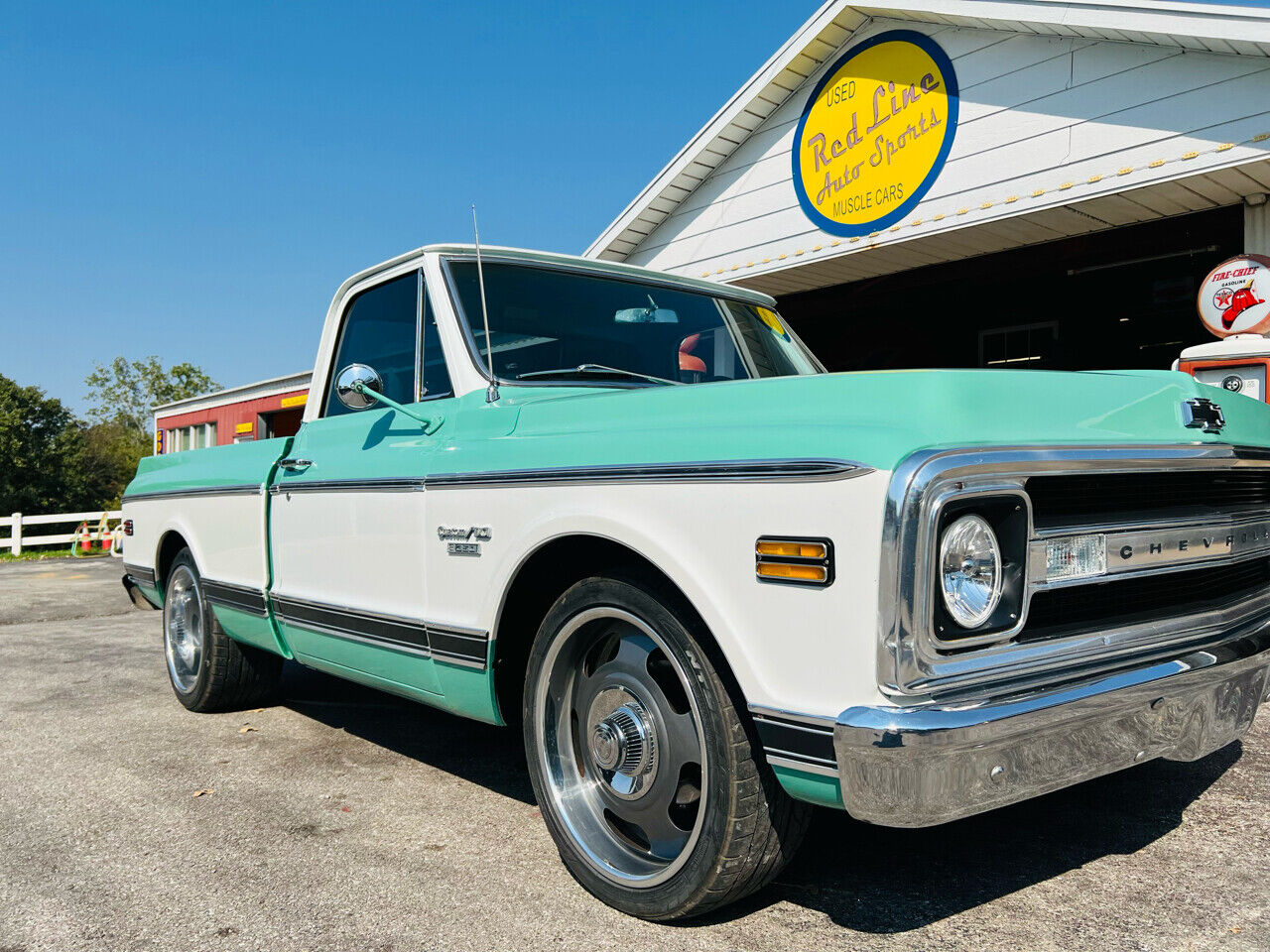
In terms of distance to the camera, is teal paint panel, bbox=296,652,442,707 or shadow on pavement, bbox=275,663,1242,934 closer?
shadow on pavement, bbox=275,663,1242,934

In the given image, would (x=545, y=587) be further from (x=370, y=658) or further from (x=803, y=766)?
(x=803, y=766)

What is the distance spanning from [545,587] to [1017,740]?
55.3 inches

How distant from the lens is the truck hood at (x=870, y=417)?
2045 mm

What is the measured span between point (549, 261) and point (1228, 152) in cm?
498

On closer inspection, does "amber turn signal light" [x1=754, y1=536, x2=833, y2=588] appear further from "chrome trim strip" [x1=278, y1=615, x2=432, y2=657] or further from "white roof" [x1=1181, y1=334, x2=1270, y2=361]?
"white roof" [x1=1181, y1=334, x2=1270, y2=361]

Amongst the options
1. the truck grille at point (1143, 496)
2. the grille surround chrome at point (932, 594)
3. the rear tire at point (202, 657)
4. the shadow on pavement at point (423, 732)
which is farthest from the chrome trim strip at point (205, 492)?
the truck grille at point (1143, 496)

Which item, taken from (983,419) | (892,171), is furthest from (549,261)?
(892,171)

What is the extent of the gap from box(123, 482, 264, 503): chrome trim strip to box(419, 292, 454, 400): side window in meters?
1.06

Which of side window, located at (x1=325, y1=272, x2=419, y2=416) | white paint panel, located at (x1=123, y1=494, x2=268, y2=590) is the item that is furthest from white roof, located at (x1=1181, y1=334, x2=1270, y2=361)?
white paint panel, located at (x1=123, y1=494, x2=268, y2=590)

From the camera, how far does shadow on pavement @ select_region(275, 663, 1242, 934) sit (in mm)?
2588

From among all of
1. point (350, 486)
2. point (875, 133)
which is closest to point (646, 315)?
point (350, 486)

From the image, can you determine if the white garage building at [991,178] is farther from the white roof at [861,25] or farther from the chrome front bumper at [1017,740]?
the chrome front bumper at [1017,740]

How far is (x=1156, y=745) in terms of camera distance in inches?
91.5

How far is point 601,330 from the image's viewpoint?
12.3ft
